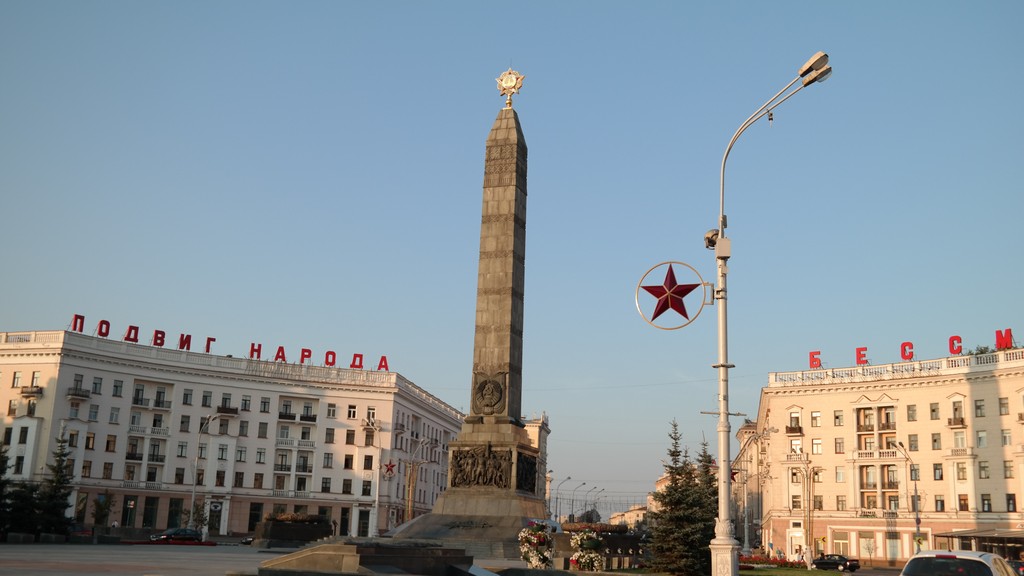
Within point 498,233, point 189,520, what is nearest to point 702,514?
point 498,233

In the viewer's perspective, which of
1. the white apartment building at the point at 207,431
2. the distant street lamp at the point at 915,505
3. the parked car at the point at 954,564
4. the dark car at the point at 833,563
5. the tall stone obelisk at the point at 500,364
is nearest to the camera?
the parked car at the point at 954,564

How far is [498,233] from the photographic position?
35531 mm

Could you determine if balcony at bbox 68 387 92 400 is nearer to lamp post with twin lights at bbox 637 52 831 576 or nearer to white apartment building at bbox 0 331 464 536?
white apartment building at bbox 0 331 464 536

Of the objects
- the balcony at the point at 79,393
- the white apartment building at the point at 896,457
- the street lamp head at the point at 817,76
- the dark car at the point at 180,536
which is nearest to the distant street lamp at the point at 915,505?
the white apartment building at the point at 896,457

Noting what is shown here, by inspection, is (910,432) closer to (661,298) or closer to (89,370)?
(661,298)

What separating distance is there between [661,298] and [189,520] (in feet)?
205

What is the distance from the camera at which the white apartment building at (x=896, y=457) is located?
61.6 m

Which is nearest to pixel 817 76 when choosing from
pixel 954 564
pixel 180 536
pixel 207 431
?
pixel 954 564

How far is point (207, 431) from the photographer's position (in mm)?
73562

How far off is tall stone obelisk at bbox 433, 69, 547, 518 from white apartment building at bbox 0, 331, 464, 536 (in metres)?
34.2

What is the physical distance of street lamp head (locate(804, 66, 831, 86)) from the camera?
1552 cm

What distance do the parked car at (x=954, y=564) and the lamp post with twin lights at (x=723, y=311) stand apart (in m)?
2.59

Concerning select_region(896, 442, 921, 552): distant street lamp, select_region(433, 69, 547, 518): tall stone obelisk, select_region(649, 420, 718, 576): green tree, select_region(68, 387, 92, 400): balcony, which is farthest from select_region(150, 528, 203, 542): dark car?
select_region(896, 442, 921, 552): distant street lamp

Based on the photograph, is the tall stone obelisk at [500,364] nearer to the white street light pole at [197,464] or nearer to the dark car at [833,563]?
the dark car at [833,563]
